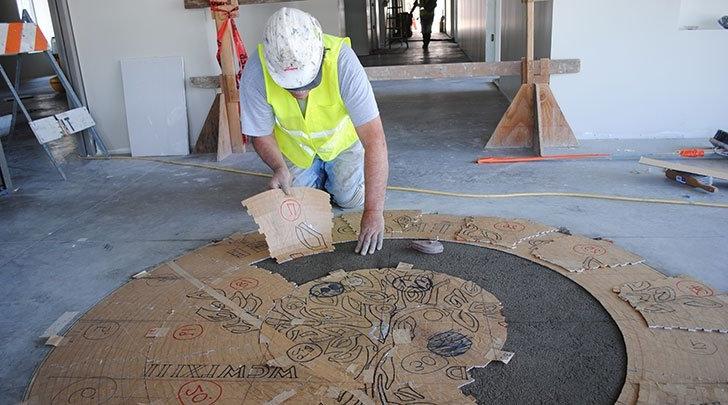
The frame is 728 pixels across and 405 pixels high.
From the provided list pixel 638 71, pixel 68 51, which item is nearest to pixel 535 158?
pixel 638 71

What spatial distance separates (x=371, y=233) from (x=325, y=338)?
26.1 inches

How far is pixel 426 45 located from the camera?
13.5m

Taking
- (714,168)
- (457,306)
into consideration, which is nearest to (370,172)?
(457,306)

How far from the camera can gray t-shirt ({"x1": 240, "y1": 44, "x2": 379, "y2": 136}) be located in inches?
96.8

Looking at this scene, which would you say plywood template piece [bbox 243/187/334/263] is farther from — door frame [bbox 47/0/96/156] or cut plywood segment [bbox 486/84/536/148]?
door frame [bbox 47/0/96/156]

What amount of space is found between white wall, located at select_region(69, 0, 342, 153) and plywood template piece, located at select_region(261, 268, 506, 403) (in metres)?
3.05

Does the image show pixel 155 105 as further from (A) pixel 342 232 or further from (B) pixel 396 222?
→ (B) pixel 396 222

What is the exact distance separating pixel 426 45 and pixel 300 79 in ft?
38.7

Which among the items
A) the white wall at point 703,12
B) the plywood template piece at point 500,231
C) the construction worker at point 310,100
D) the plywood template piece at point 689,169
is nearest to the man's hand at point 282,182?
the construction worker at point 310,100

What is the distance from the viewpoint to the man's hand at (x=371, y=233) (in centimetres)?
251

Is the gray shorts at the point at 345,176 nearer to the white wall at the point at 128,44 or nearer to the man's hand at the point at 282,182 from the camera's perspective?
the man's hand at the point at 282,182

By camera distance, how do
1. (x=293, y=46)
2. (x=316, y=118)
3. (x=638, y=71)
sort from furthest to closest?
(x=638, y=71) → (x=316, y=118) → (x=293, y=46)

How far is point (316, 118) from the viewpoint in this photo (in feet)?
8.83

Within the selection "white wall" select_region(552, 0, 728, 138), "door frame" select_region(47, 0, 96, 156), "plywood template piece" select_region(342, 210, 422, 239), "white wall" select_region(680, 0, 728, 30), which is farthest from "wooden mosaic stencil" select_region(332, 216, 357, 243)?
"white wall" select_region(680, 0, 728, 30)
